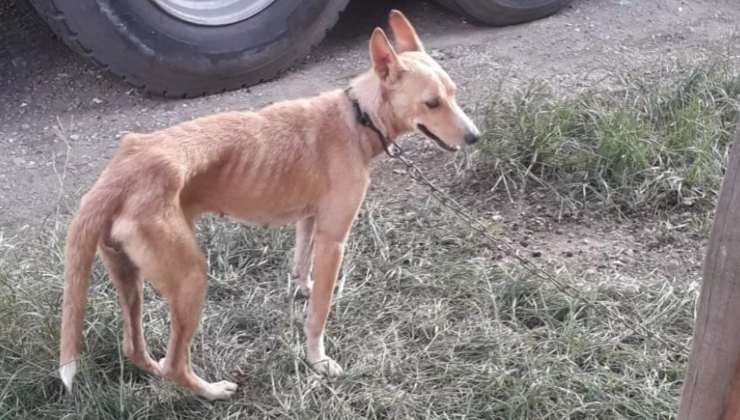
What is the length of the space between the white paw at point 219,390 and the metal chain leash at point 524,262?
103cm

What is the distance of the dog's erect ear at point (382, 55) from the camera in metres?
3.20

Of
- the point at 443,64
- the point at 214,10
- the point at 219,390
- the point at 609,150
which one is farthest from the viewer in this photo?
the point at 443,64

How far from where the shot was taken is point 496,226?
4.31 metres

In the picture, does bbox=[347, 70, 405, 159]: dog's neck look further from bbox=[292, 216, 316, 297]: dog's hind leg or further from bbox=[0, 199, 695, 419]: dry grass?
bbox=[0, 199, 695, 419]: dry grass

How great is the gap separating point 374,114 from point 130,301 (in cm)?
108

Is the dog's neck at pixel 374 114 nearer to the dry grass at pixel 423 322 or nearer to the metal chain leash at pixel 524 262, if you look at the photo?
the metal chain leash at pixel 524 262

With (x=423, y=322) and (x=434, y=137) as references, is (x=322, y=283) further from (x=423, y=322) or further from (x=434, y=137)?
(x=434, y=137)

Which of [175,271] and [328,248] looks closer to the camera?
[175,271]

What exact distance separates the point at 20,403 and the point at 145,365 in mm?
429

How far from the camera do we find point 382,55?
3234 mm

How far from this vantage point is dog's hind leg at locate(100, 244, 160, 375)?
9.87 feet

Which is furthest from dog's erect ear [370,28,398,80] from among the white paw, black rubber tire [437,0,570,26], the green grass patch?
black rubber tire [437,0,570,26]

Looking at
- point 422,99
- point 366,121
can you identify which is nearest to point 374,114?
point 366,121

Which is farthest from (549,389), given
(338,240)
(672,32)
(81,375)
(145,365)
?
(672,32)
